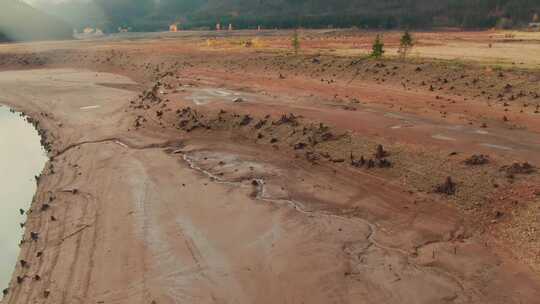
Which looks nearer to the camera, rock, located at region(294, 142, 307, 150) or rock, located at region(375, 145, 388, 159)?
rock, located at region(375, 145, 388, 159)

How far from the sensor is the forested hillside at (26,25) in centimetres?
14400

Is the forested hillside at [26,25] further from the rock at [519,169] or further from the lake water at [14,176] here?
the rock at [519,169]

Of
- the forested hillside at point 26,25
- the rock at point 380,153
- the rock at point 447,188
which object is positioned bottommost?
the rock at point 447,188

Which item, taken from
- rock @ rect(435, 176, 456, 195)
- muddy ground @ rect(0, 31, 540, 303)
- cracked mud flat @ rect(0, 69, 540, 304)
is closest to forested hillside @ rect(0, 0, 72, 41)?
muddy ground @ rect(0, 31, 540, 303)

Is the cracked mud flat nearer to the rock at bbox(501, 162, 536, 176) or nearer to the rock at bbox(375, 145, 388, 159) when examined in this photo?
the rock at bbox(375, 145, 388, 159)

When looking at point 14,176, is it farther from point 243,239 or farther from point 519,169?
point 519,169

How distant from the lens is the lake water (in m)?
19.4

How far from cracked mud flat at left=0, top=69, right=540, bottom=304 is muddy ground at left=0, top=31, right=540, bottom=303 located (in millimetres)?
71

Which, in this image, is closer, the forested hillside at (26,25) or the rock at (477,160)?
the rock at (477,160)

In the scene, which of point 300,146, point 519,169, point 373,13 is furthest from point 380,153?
point 373,13

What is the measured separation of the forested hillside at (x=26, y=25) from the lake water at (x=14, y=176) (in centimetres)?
11701

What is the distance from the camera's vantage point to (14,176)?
94.5 ft

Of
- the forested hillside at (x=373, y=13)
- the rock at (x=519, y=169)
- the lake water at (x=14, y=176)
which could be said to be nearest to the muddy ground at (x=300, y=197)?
the rock at (x=519, y=169)

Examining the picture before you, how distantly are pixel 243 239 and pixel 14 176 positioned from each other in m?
18.6
